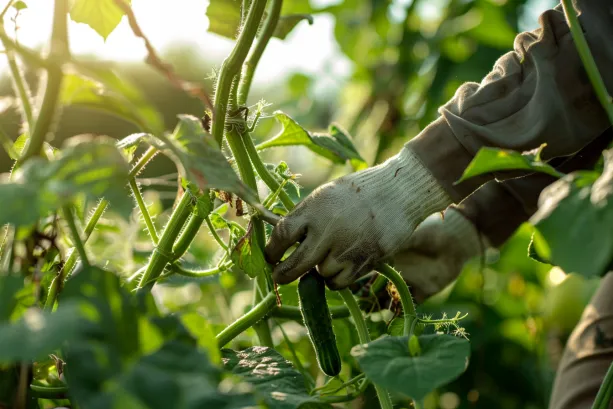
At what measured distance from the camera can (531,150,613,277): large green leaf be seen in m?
0.54

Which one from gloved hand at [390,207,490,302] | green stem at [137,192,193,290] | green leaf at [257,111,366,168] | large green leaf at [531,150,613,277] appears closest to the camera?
large green leaf at [531,150,613,277]

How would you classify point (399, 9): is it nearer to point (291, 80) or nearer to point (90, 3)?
point (291, 80)

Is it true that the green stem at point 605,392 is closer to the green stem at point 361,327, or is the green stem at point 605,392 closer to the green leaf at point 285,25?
the green stem at point 361,327

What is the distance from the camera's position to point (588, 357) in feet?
4.57

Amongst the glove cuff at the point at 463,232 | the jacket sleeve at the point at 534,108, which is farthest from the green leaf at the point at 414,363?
the glove cuff at the point at 463,232

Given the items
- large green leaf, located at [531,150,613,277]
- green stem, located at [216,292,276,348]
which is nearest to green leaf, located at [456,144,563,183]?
large green leaf, located at [531,150,613,277]

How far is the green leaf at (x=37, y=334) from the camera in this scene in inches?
17.2

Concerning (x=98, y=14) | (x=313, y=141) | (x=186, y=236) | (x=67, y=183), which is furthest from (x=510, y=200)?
(x=67, y=183)

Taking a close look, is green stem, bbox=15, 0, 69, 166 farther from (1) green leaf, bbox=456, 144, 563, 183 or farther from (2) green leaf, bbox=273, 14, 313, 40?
(2) green leaf, bbox=273, 14, 313, 40

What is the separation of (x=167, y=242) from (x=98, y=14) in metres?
0.27

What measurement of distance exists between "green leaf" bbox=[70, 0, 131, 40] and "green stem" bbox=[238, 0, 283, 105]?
0.18 meters

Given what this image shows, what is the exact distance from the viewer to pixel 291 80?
124 inches

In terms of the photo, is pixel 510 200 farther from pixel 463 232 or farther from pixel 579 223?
pixel 579 223

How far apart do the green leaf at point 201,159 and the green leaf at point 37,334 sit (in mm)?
158
